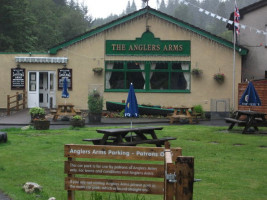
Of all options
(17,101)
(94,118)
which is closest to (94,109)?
(94,118)

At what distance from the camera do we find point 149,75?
27.8 metres

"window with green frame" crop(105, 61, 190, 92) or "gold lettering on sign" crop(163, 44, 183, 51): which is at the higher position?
"gold lettering on sign" crop(163, 44, 183, 51)

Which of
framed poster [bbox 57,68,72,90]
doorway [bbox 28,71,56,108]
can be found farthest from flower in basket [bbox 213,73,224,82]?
doorway [bbox 28,71,56,108]

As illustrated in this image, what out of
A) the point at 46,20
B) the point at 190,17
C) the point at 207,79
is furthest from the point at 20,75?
the point at 190,17

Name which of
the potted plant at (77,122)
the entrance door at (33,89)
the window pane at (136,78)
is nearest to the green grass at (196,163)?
the potted plant at (77,122)

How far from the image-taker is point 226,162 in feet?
34.9

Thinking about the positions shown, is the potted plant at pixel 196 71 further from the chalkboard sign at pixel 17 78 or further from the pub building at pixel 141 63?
the chalkboard sign at pixel 17 78

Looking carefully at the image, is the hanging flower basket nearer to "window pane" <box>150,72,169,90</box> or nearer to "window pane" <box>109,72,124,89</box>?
"window pane" <box>150,72,169,90</box>

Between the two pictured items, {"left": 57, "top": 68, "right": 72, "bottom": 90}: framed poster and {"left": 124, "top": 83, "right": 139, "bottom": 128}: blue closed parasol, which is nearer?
{"left": 124, "top": 83, "right": 139, "bottom": 128}: blue closed parasol

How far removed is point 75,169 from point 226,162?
555 cm

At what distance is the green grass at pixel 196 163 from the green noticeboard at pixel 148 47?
11417 millimetres

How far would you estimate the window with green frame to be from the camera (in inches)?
1093

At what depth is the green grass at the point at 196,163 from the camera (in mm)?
7582

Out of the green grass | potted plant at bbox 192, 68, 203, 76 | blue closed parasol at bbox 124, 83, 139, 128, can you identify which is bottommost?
the green grass
